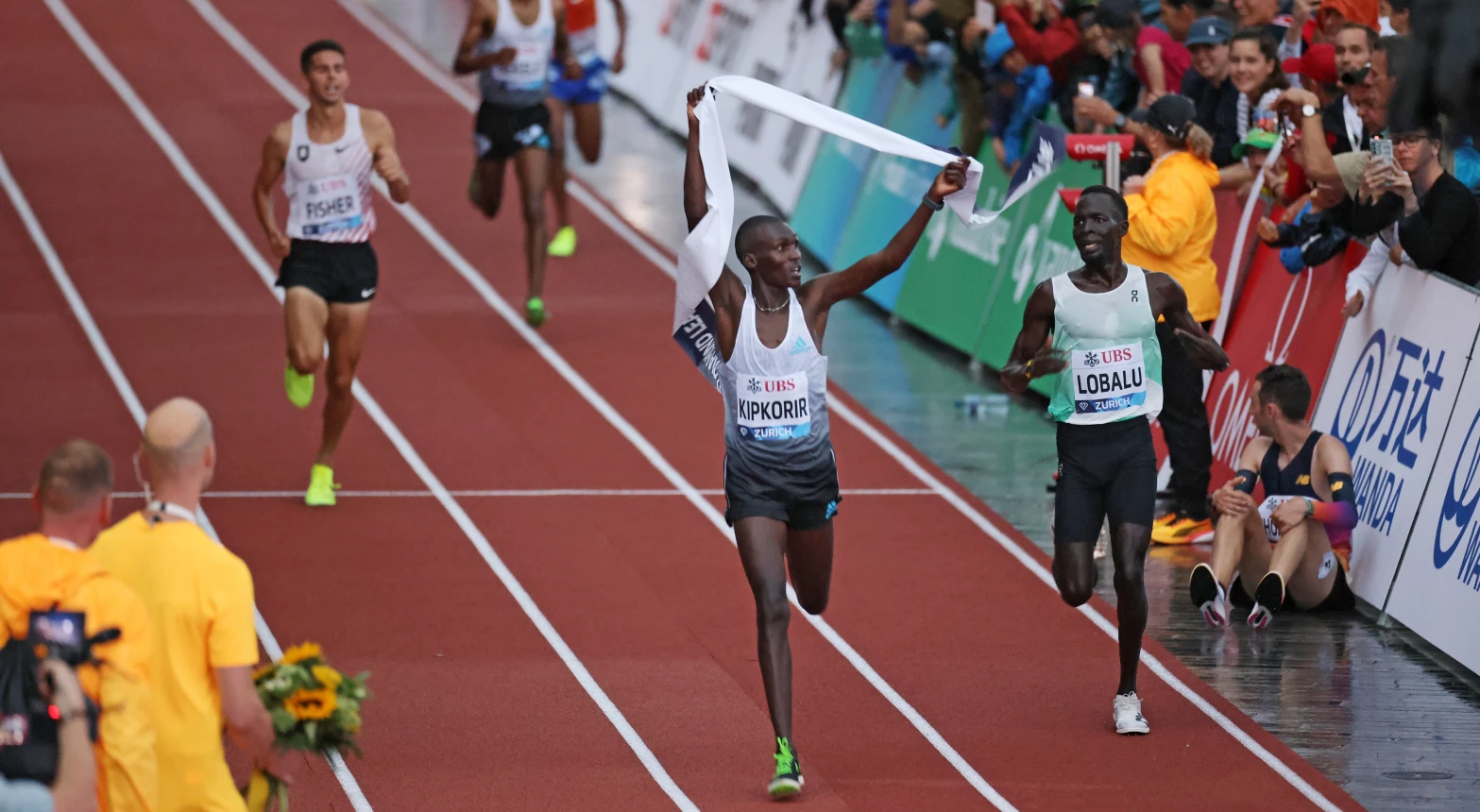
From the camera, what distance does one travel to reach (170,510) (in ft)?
17.2

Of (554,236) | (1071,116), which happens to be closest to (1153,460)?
(1071,116)

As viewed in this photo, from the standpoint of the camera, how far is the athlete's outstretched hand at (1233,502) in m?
9.77

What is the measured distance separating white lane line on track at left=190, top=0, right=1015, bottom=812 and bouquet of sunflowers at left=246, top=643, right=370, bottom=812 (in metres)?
3.02

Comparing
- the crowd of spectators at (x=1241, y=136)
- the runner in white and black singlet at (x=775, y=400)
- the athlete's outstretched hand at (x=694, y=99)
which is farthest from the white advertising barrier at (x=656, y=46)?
the runner in white and black singlet at (x=775, y=400)

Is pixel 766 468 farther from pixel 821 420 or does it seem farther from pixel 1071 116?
pixel 1071 116

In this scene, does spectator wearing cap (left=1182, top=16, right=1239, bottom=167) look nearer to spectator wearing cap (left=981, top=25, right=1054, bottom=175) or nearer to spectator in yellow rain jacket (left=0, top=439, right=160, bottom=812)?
spectator wearing cap (left=981, top=25, right=1054, bottom=175)

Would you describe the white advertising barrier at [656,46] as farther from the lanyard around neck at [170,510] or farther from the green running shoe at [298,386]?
the lanyard around neck at [170,510]

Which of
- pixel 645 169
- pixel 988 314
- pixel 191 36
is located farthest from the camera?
pixel 191 36

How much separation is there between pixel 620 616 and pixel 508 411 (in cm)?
395

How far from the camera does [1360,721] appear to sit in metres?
8.67

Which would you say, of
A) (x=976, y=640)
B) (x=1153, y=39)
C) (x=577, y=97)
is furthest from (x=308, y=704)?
(x=577, y=97)

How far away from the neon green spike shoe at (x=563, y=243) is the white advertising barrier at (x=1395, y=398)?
27.6ft

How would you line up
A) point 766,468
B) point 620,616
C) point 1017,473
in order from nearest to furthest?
point 766,468 → point 620,616 → point 1017,473

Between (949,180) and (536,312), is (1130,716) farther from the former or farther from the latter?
(536,312)
